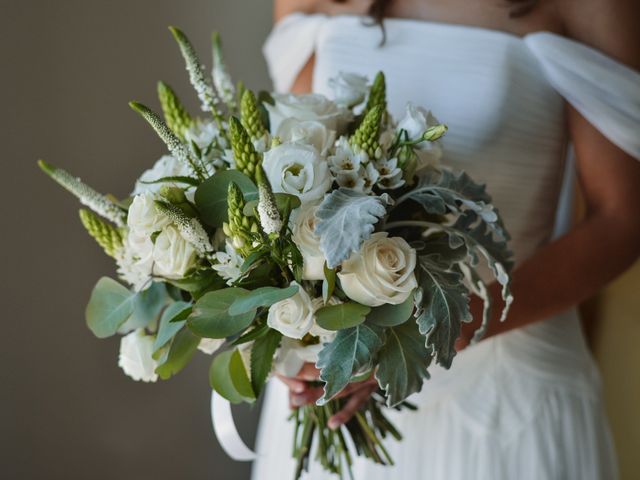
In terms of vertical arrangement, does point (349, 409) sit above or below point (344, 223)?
below

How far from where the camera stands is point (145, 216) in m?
0.65

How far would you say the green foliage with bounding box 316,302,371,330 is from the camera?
2.19 ft

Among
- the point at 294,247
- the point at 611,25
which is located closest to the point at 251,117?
the point at 294,247

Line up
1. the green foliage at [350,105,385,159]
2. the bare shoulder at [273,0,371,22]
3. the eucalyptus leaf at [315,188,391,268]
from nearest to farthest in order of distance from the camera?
1. the eucalyptus leaf at [315,188,391,268]
2. the green foliage at [350,105,385,159]
3. the bare shoulder at [273,0,371,22]

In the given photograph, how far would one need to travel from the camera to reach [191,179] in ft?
2.33

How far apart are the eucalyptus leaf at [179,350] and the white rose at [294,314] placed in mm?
143

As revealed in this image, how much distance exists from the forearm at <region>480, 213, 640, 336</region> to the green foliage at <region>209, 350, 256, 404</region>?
478 millimetres

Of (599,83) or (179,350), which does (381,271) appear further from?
(599,83)

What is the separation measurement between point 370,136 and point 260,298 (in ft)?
0.74

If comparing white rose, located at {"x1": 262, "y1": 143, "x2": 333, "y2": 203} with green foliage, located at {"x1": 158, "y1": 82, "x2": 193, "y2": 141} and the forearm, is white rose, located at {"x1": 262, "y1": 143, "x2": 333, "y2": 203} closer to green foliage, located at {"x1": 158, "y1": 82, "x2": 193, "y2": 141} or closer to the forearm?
green foliage, located at {"x1": 158, "y1": 82, "x2": 193, "y2": 141}

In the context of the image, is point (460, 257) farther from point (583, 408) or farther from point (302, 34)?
point (302, 34)

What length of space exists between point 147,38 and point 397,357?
2.93 ft

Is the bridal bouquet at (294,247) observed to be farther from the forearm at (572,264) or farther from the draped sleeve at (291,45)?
the draped sleeve at (291,45)

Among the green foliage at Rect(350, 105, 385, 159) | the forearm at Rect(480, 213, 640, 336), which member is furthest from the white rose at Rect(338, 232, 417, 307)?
the forearm at Rect(480, 213, 640, 336)
